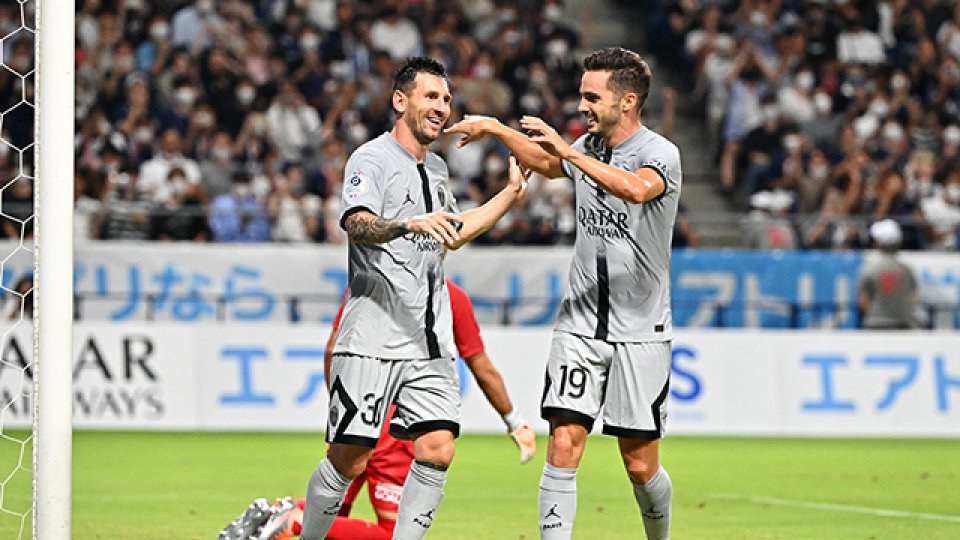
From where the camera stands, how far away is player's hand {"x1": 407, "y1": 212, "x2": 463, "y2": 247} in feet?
19.9

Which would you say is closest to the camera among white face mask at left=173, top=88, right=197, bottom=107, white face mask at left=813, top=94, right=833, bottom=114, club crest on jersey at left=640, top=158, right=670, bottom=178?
club crest on jersey at left=640, top=158, right=670, bottom=178

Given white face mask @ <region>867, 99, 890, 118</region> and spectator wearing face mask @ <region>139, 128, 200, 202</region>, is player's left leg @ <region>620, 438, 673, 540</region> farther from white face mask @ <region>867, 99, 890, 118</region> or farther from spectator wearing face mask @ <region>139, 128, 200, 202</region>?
white face mask @ <region>867, 99, 890, 118</region>

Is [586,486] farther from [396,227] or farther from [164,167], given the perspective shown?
[164,167]

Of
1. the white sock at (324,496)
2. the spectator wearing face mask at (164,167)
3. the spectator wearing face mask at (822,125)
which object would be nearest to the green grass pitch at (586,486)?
the white sock at (324,496)

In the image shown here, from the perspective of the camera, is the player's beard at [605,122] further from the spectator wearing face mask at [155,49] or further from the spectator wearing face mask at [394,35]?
the spectator wearing face mask at [394,35]

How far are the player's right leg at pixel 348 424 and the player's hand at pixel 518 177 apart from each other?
0.94m

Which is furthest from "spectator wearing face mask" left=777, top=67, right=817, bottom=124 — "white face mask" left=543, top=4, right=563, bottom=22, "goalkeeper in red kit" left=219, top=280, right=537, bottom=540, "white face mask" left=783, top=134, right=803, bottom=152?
"goalkeeper in red kit" left=219, top=280, right=537, bottom=540

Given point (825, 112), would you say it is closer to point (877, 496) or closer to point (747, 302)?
point (747, 302)

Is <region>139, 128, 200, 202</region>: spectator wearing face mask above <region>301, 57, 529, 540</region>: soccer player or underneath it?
above

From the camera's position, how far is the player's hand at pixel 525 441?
741 centimetres

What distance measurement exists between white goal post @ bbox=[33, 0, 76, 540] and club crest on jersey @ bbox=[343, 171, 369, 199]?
1.19m

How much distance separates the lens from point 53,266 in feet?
21.8

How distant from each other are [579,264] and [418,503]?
55.6 inches

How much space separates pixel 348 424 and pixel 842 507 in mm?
5178
